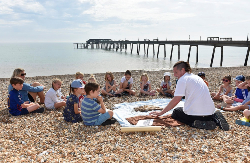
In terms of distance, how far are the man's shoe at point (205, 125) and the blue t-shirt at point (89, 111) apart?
1.98 metres

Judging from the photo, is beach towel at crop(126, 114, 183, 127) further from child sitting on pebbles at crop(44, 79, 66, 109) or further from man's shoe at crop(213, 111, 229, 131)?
child sitting on pebbles at crop(44, 79, 66, 109)

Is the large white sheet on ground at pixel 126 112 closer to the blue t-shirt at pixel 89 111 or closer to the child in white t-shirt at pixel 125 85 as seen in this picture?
the blue t-shirt at pixel 89 111

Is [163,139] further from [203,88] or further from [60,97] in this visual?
[60,97]

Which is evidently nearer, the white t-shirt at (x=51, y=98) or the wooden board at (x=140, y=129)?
the wooden board at (x=140, y=129)

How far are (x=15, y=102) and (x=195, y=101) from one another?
14.0 ft

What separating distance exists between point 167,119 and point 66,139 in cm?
218

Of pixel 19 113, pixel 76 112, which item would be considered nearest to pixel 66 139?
pixel 76 112

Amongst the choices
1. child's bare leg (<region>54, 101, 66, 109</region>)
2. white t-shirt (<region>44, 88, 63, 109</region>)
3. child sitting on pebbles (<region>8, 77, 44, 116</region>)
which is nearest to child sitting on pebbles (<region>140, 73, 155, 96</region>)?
child's bare leg (<region>54, 101, 66, 109</region>)

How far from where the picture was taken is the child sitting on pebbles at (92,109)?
391cm

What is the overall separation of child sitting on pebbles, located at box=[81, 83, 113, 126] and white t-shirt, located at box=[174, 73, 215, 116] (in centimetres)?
160

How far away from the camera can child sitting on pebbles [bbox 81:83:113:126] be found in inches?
154

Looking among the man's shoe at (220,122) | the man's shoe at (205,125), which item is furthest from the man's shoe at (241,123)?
the man's shoe at (205,125)

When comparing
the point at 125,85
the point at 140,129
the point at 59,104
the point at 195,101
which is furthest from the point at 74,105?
the point at 125,85

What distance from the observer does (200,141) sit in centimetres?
326
